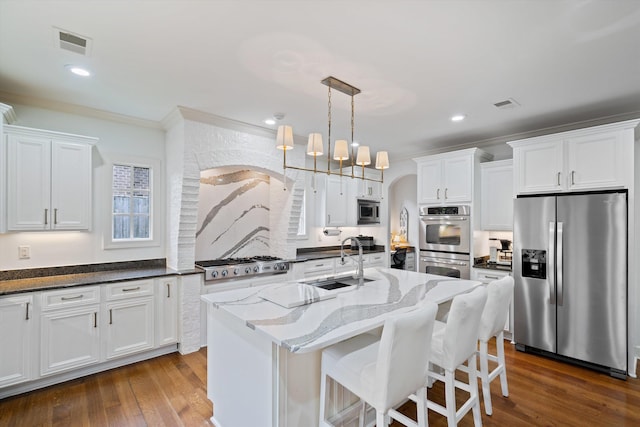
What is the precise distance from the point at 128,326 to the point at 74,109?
2.37m

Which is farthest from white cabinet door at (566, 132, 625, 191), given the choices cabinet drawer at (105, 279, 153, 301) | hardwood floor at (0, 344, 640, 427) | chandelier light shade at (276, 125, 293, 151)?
cabinet drawer at (105, 279, 153, 301)

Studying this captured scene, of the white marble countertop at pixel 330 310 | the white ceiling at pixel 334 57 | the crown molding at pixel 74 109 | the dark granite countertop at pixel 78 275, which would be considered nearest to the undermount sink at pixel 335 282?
the white marble countertop at pixel 330 310

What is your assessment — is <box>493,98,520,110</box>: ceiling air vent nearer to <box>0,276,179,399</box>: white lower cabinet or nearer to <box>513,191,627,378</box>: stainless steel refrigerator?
<box>513,191,627,378</box>: stainless steel refrigerator

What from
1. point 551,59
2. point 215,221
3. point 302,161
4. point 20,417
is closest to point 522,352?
point 551,59

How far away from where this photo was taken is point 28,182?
2891 millimetres

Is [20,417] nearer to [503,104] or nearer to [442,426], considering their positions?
[442,426]

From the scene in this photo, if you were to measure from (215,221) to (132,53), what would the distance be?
7.95ft

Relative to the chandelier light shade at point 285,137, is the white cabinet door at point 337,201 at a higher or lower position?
lower

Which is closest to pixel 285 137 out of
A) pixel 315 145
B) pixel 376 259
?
pixel 315 145

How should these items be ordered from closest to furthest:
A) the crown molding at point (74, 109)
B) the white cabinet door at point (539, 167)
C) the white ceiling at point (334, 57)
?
the white ceiling at point (334, 57) < the crown molding at point (74, 109) < the white cabinet door at point (539, 167)

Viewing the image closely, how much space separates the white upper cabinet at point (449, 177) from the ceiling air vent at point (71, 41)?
13.6 feet

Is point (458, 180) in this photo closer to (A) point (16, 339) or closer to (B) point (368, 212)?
(B) point (368, 212)

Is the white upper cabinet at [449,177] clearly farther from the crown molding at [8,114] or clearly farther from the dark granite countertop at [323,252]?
the crown molding at [8,114]

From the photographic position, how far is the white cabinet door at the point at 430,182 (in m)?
4.59
